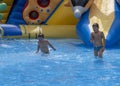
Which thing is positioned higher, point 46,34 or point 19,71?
point 19,71

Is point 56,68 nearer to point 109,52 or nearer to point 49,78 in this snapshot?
point 49,78

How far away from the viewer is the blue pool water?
5.13m

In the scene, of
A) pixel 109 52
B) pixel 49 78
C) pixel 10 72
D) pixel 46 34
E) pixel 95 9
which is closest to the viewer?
pixel 49 78

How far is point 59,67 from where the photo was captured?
20.6ft

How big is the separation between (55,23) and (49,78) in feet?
21.4

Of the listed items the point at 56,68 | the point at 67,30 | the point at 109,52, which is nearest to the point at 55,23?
the point at 67,30

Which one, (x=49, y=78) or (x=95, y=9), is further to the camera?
(x=95, y=9)

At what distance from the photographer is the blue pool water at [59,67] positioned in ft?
16.8

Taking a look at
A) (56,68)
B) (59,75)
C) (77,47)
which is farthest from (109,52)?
(59,75)

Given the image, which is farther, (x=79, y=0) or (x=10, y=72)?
(x=79, y=0)

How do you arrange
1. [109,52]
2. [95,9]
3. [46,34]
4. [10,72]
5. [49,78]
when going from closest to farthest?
[49,78] → [10,72] → [109,52] → [95,9] → [46,34]

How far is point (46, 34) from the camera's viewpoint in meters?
11.1

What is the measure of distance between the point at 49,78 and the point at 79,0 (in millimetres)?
4971

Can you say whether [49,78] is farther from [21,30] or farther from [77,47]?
[21,30]
